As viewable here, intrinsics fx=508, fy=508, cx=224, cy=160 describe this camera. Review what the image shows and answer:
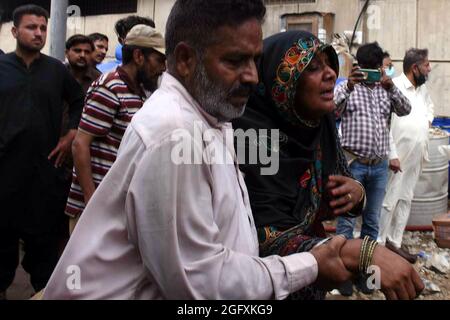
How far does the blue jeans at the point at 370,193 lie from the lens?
14.8 ft

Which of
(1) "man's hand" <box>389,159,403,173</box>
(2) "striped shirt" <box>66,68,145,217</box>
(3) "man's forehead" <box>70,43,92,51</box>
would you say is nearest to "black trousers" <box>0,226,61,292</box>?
(2) "striped shirt" <box>66,68,145,217</box>

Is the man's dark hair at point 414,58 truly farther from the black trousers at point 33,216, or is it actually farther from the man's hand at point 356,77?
the black trousers at point 33,216

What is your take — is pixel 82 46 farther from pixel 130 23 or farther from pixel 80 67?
pixel 130 23

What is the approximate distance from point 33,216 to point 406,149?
376 centimetres

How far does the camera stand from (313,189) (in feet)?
6.07

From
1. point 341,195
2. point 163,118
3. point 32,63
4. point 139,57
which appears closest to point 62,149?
point 32,63

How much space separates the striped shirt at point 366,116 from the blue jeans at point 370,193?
0.13 metres

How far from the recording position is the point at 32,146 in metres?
3.40

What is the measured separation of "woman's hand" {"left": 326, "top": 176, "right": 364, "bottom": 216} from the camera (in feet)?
5.93

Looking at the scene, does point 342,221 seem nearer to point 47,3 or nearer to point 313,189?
point 313,189

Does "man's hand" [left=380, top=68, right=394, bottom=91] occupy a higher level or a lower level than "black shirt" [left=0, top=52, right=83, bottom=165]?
higher

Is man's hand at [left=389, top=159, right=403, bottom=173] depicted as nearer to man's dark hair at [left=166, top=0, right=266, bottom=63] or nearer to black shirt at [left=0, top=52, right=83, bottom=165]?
black shirt at [left=0, top=52, right=83, bottom=165]
